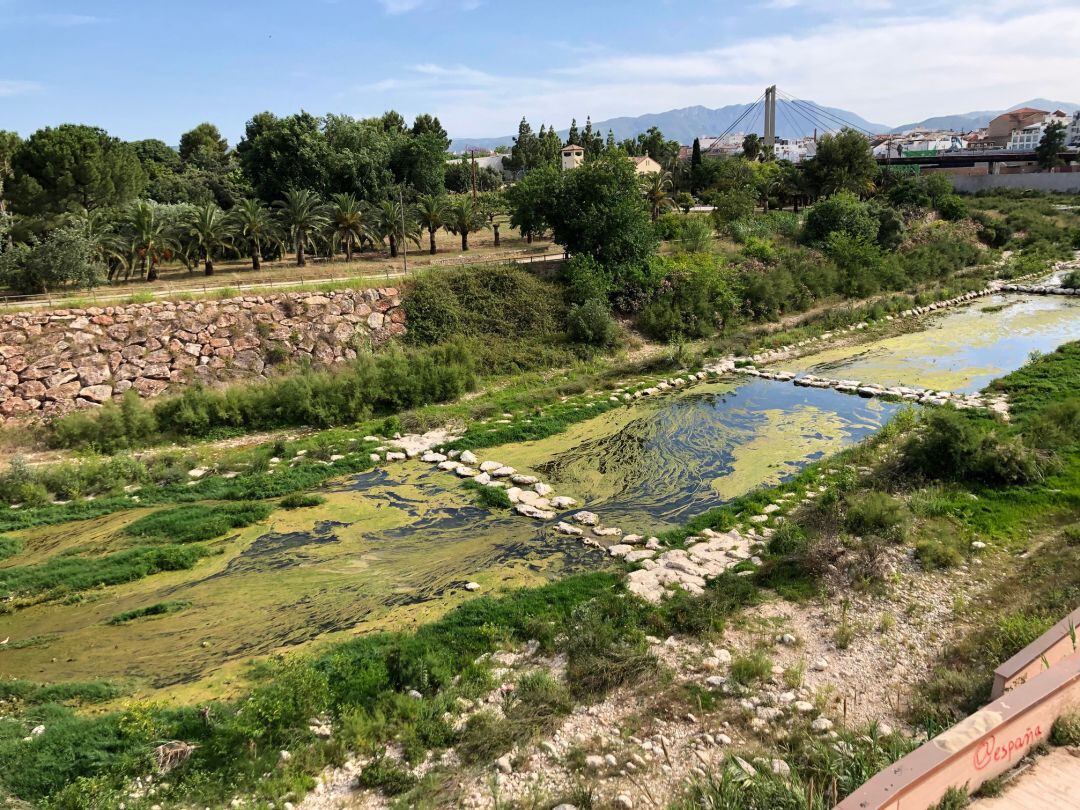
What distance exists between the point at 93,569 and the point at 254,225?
61.6ft

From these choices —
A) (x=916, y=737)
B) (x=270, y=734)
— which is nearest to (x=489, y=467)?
(x=270, y=734)

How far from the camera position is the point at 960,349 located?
85.1 ft

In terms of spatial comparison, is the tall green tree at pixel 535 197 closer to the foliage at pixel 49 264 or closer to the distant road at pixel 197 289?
the distant road at pixel 197 289

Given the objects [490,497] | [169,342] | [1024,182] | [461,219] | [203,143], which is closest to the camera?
[490,497]

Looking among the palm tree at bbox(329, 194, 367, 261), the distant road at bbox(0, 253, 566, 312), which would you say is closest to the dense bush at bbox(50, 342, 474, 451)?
the distant road at bbox(0, 253, 566, 312)

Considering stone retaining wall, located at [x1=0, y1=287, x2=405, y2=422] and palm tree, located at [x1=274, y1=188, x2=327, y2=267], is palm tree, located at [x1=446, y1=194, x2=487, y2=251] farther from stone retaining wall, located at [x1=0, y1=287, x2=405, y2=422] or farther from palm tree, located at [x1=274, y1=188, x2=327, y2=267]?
stone retaining wall, located at [x1=0, y1=287, x2=405, y2=422]

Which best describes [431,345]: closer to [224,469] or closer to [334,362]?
[334,362]

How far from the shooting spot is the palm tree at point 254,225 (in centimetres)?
2752

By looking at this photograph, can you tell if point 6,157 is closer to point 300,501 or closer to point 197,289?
point 197,289

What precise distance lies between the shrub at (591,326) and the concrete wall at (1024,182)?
64.6 metres

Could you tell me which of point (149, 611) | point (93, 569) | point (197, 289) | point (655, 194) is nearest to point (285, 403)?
point (197, 289)

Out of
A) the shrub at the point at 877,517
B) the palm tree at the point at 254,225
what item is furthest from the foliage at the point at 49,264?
the shrub at the point at 877,517

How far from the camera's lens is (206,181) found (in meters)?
44.8

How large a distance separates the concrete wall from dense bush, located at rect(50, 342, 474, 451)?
72.7 meters
